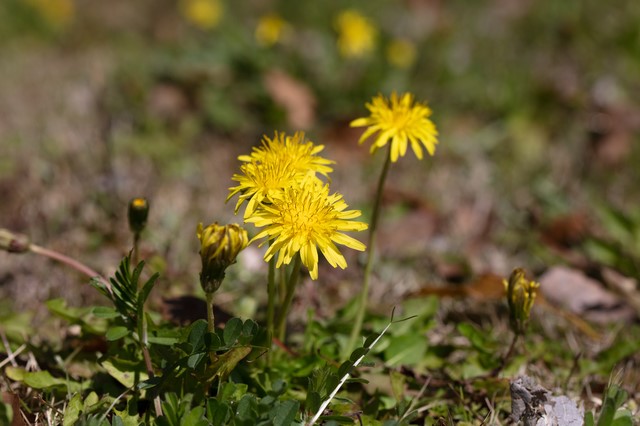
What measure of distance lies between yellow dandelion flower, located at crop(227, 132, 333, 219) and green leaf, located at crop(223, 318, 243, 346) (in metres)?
0.32

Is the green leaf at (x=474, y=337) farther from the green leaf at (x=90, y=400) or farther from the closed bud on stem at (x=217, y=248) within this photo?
the green leaf at (x=90, y=400)

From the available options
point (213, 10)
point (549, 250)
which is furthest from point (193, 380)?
point (213, 10)

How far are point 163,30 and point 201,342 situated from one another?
4.47m

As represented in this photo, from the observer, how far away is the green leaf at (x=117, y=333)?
1985 mm

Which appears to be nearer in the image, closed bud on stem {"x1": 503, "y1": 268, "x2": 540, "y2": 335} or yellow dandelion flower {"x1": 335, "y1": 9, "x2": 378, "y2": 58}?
closed bud on stem {"x1": 503, "y1": 268, "x2": 540, "y2": 335}

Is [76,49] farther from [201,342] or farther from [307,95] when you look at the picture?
[201,342]

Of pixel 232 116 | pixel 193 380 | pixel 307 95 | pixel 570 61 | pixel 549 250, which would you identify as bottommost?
pixel 193 380

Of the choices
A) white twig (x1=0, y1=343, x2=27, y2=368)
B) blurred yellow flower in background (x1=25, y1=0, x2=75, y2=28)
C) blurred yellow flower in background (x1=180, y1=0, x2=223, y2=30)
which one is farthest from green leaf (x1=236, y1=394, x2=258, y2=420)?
blurred yellow flower in background (x1=25, y1=0, x2=75, y2=28)

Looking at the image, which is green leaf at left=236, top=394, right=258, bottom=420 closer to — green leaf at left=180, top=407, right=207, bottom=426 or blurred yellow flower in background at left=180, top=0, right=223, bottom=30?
green leaf at left=180, top=407, right=207, bottom=426

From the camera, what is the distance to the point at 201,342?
78.9 inches

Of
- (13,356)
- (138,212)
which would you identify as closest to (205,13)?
(138,212)

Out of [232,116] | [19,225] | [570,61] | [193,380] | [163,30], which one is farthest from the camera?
[163,30]

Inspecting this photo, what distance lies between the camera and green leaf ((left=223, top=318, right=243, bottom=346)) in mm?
1987

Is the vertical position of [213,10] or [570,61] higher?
[570,61]
